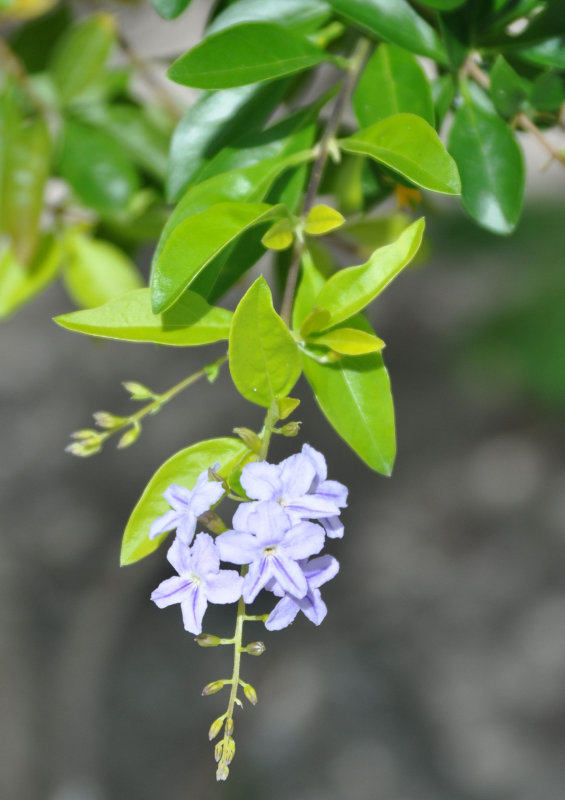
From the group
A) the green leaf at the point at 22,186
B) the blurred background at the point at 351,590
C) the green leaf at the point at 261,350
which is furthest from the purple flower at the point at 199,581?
the blurred background at the point at 351,590

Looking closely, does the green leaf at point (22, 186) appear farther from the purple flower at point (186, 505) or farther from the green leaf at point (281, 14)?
the purple flower at point (186, 505)

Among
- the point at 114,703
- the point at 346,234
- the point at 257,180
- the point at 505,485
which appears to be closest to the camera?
the point at 257,180

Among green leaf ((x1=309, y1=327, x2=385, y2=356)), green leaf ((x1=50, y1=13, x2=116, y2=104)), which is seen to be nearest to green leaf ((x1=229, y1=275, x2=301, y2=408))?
green leaf ((x1=309, y1=327, x2=385, y2=356))

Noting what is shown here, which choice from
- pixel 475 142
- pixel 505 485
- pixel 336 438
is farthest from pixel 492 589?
pixel 475 142

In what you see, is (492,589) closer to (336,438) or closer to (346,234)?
(336,438)

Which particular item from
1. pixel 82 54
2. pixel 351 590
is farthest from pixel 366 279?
pixel 351 590

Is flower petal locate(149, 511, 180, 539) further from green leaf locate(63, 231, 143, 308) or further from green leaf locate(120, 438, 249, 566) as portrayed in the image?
green leaf locate(63, 231, 143, 308)

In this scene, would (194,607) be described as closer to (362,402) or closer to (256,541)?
(256,541)
